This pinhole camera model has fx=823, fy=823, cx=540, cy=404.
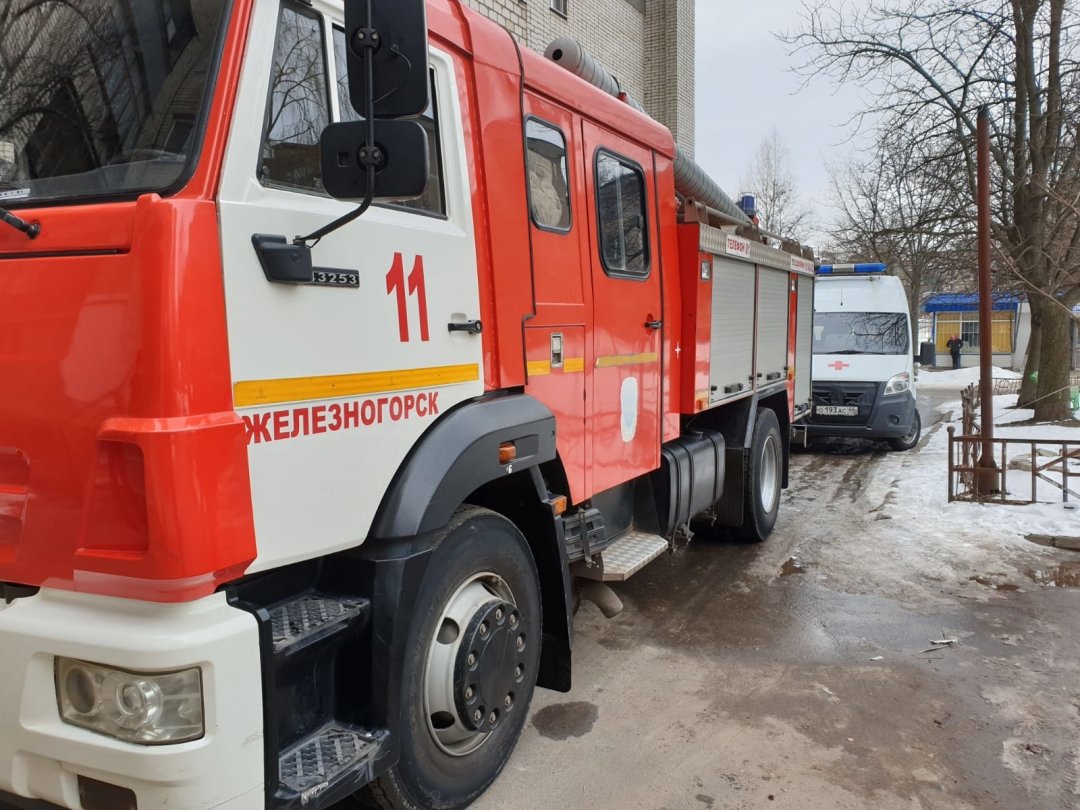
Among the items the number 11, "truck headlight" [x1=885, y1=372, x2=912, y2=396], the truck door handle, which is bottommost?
"truck headlight" [x1=885, y1=372, x2=912, y2=396]

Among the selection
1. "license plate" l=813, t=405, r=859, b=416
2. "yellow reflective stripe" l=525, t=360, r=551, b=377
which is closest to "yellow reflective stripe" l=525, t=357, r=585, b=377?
"yellow reflective stripe" l=525, t=360, r=551, b=377

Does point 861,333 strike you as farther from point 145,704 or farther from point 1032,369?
point 145,704

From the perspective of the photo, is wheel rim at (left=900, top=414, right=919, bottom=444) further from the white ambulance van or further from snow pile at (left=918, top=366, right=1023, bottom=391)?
snow pile at (left=918, top=366, right=1023, bottom=391)

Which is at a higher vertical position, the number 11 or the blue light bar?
the blue light bar

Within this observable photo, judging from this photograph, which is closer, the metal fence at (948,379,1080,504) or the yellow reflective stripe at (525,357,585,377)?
the yellow reflective stripe at (525,357,585,377)

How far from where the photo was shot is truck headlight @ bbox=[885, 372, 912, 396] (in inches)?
438

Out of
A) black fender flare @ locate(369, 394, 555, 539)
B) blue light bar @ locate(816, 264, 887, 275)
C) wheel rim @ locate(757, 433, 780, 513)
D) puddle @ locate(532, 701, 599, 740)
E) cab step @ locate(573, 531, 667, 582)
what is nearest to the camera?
black fender flare @ locate(369, 394, 555, 539)

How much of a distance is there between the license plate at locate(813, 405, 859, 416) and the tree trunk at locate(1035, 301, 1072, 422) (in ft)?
12.8

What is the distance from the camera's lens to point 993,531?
6.91 meters

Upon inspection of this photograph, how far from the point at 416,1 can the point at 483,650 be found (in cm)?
205

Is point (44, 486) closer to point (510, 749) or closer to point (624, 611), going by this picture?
point (510, 749)

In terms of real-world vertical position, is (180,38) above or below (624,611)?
above

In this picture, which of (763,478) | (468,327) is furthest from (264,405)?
(763,478)

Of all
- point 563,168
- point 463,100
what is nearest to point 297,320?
point 463,100
